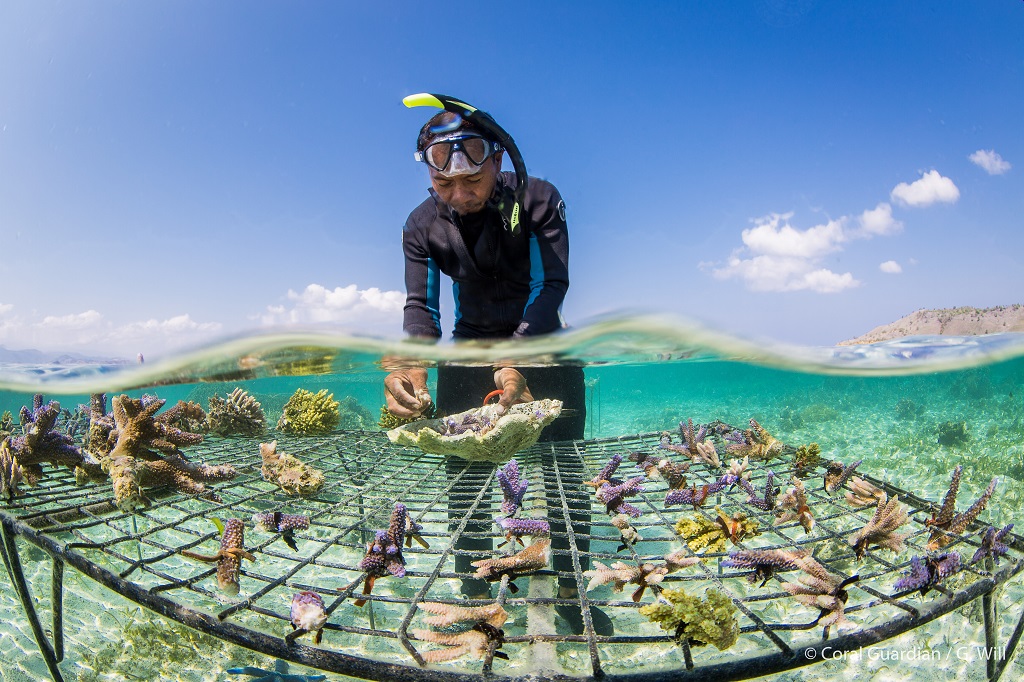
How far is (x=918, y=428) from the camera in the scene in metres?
19.2

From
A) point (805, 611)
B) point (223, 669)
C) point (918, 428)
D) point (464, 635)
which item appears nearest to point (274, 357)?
point (223, 669)

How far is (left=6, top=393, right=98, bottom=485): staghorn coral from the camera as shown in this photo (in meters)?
4.00

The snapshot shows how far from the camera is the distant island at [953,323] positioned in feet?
28.7

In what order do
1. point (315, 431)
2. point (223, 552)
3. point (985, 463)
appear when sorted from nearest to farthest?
point (223, 552) → point (315, 431) → point (985, 463)

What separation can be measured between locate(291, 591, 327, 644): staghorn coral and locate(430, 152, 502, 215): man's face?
4.07 metres

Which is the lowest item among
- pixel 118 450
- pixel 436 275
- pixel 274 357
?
pixel 118 450

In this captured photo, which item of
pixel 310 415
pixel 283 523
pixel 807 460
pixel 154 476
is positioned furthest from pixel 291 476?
pixel 807 460

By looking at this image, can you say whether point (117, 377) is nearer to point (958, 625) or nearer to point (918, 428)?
point (958, 625)

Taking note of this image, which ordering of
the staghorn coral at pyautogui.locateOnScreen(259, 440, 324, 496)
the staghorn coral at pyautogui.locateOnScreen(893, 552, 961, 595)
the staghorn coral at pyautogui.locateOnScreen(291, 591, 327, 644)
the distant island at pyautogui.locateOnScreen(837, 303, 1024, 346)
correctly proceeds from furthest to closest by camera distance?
1. the distant island at pyautogui.locateOnScreen(837, 303, 1024, 346)
2. the staghorn coral at pyautogui.locateOnScreen(259, 440, 324, 496)
3. the staghorn coral at pyautogui.locateOnScreen(893, 552, 961, 595)
4. the staghorn coral at pyautogui.locateOnScreen(291, 591, 327, 644)

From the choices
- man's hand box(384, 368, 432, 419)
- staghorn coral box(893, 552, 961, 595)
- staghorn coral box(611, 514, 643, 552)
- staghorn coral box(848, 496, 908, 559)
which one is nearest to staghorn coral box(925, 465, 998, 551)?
staghorn coral box(848, 496, 908, 559)

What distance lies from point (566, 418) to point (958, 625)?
13.3 ft

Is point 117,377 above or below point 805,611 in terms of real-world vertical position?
above

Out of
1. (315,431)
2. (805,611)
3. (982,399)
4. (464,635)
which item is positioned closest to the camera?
(464,635)

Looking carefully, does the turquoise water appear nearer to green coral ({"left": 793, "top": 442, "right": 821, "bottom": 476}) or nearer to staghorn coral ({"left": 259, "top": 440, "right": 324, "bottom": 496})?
green coral ({"left": 793, "top": 442, "right": 821, "bottom": 476})
